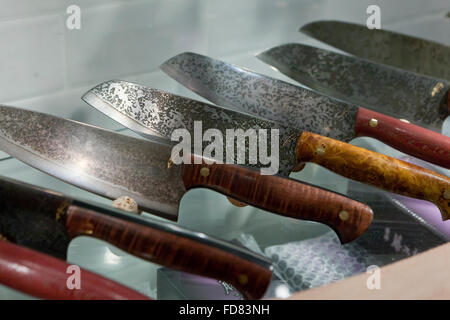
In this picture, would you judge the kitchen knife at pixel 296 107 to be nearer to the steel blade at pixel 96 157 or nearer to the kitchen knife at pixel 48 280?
the steel blade at pixel 96 157

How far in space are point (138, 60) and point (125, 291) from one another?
50 centimetres

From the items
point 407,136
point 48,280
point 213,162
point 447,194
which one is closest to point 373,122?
point 407,136

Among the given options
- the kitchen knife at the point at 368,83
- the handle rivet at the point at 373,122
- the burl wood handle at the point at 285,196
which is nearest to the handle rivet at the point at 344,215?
the burl wood handle at the point at 285,196

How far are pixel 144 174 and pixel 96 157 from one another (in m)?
0.06

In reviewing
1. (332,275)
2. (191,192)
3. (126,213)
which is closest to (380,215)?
(332,275)

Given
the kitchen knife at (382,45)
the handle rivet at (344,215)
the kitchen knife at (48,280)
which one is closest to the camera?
the kitchen knife at (48,280)

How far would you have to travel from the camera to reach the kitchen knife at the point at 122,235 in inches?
23.2

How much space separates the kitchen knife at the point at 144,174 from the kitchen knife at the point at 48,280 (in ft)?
Answer: 0.52

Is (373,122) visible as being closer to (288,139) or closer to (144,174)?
(288,139)

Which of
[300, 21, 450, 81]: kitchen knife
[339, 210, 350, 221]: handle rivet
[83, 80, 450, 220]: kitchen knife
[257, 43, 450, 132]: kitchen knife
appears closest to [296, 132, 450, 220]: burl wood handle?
[83, 80, 450, 220]: kitchen knife

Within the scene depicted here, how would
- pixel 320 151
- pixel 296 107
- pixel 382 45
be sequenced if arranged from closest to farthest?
pixel 320 151 → pixel 296 107 → pixel 382 45

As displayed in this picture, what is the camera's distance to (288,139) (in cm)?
80

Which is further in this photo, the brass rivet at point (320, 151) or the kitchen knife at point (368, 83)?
the kitchen knife at point (368, 83)

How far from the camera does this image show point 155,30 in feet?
3.28
